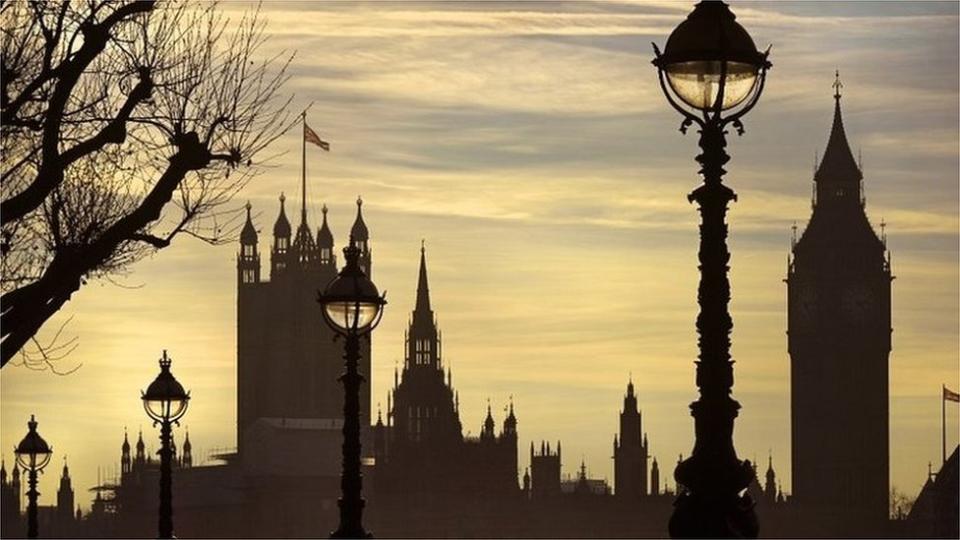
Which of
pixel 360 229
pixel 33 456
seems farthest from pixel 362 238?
pixel 33 456

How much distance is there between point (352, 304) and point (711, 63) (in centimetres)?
868

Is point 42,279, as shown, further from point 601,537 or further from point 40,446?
point 601,537

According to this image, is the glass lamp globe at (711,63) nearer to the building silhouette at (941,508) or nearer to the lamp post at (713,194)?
the lamp post at (713,194)

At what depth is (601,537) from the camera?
19550 centimetres

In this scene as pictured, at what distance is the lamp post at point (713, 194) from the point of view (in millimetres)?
19203

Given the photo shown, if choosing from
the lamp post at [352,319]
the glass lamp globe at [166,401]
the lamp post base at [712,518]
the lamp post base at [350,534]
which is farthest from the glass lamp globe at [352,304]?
the lamp post base at [712,518]

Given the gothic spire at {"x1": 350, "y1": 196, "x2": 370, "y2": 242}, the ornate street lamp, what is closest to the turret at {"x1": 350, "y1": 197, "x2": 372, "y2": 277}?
the gothic spire at {"x1": 350, "y1": 196, "x2": 370, "y2": 242}

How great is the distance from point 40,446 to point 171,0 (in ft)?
35.5

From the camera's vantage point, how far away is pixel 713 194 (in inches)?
774

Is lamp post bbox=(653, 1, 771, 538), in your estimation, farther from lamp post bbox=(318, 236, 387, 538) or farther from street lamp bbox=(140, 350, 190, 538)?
street lamp bbox=(140, 350, 190, 538)

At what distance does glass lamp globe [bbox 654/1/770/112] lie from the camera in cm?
1953

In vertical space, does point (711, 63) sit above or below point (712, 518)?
above

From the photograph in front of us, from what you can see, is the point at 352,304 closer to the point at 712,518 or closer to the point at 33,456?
the point at 712,518

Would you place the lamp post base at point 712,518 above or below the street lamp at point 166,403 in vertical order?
below
